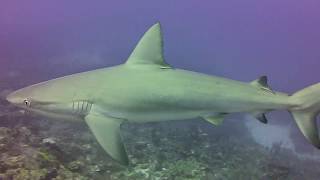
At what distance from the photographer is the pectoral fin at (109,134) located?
471 centimetres

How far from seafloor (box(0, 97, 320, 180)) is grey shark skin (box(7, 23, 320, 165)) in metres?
1.72

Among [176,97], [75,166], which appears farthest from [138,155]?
[176,97]

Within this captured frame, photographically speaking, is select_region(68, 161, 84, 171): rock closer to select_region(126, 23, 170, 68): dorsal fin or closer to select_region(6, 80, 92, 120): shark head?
select_region(6, 80, 92, 120): shark head

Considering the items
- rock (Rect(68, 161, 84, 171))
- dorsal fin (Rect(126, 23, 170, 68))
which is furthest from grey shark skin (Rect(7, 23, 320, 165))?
rock (Rect(68, 161, 84, 171))

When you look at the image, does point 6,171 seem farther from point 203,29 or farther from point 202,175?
point 203,29

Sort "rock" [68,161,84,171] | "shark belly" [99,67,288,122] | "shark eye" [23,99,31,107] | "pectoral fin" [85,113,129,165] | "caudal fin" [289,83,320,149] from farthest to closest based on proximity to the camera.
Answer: "rock" [68,161,84,171] < "caudal fin" [289,83,320,149] < "shark belly" [99,67,288,122] < "shark eye" [23,99,31,107] < "pectoral fin" [85,113,129,165]

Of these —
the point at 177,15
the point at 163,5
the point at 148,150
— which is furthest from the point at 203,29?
the point at 148,150

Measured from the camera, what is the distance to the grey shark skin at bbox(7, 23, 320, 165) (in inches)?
198

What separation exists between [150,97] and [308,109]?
184cm

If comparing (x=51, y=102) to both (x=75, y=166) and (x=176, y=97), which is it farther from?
(x=75, y=166)

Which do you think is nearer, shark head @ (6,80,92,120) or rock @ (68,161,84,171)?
shark head @ (6,80,92,120)

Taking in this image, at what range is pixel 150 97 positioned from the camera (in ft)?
16.9

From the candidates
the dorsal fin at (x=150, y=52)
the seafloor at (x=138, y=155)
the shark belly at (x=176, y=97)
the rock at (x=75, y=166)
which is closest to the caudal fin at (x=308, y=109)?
the shark belly at (x=176, y=97)

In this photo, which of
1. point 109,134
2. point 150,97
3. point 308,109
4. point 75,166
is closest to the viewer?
point 109,134
